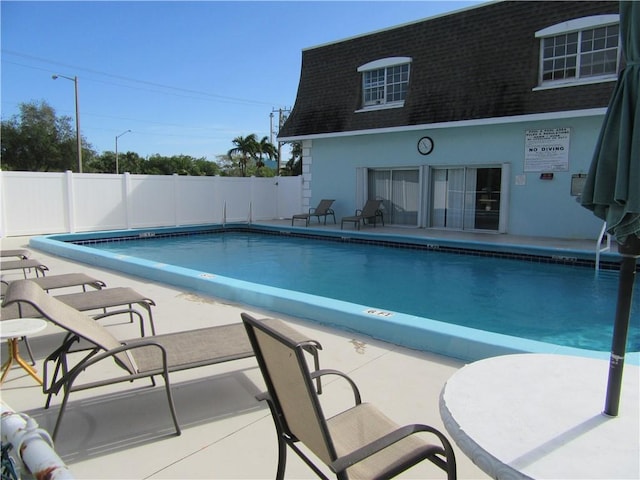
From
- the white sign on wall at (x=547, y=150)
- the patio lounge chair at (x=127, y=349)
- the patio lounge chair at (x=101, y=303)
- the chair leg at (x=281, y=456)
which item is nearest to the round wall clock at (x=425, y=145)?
the white sign on wall at (x=547, y=150)

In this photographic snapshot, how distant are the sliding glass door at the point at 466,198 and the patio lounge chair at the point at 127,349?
10704 millimetres

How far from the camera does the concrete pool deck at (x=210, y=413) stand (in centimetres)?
227

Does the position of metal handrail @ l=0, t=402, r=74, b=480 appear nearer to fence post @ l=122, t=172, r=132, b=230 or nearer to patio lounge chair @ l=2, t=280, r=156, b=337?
patio lounge chair @ l=2, t=280, r=156, b=337

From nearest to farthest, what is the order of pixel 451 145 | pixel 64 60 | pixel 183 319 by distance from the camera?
pixel 183 319
pixel 451 145
pixel 64 60

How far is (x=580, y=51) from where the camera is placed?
1060 centimetres

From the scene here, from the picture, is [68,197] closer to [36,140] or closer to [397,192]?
[397,192]

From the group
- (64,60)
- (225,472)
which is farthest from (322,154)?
(64,60)

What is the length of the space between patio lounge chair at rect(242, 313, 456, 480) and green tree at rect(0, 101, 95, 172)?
34566 millimetres

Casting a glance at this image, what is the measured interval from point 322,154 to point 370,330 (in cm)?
1249

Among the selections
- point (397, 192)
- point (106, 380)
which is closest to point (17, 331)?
point (106, 380)

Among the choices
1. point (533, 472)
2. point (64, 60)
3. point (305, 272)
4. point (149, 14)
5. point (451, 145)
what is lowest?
point (305, 272)

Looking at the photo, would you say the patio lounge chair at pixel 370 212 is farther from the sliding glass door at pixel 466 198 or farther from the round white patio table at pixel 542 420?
the round white patio table at pixel 542 420

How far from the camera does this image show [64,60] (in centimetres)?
3053

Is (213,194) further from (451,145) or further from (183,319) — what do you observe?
(183,319)
